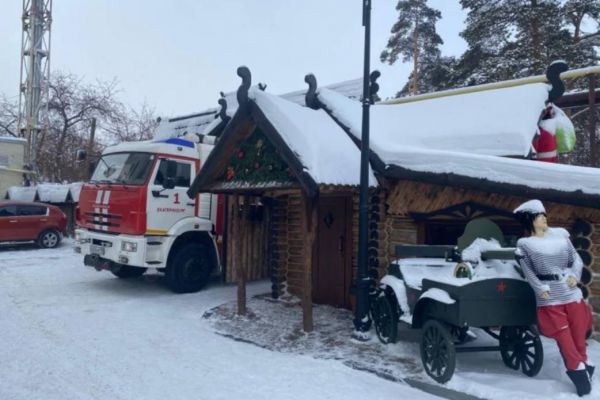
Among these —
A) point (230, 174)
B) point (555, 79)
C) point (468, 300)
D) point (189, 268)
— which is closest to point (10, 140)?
point (189, 268)

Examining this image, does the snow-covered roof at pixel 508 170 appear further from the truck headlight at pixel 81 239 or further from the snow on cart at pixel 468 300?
the truck headlight at pixel 81 239

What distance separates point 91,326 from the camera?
7012 millimetres

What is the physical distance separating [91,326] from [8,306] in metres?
2.27

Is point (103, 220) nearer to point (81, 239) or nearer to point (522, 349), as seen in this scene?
point (81, 239)

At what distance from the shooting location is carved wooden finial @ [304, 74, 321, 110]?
25.5ft

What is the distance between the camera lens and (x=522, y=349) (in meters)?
5.07

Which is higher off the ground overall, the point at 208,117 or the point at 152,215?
the point at 208,117

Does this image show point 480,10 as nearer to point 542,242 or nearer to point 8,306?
point 542,242

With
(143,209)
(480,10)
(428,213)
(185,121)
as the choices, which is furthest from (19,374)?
(480,10)

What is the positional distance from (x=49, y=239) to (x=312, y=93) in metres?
12.6

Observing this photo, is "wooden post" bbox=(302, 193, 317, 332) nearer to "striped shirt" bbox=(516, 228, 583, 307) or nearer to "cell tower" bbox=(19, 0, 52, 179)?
"striped shirt" bbox=(516, 228, 583, 307)

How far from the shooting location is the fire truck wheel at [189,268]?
927 centimetres

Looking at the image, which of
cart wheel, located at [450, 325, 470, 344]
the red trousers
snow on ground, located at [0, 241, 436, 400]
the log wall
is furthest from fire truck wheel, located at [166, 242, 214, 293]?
the red trousers

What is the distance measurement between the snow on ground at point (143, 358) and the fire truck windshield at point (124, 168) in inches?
90.3
